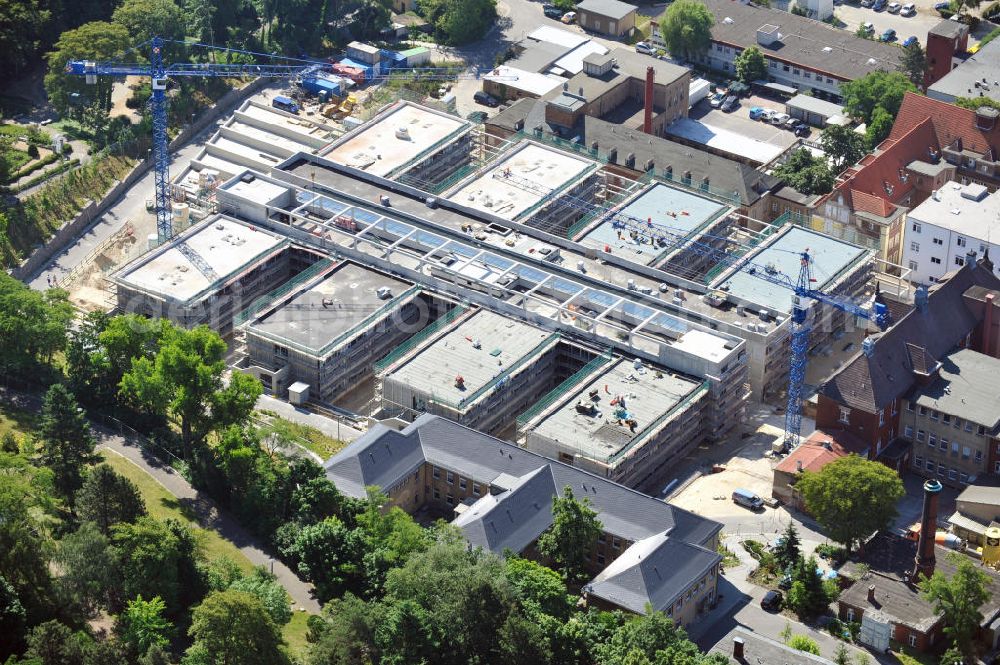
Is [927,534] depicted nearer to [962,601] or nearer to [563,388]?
[962,601]

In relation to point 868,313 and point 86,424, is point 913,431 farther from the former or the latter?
point 86,424

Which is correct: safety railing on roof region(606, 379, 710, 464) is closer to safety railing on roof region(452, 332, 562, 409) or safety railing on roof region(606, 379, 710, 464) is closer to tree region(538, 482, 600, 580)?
tree region(538, 482, 600, 580)

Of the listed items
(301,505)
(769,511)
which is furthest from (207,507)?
(769,511)

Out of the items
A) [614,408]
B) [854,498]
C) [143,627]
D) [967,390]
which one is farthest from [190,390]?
[967,390]

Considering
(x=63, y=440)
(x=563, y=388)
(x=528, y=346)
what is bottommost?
(x=563, y=388)

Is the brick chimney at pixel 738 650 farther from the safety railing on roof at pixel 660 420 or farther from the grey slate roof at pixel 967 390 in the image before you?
the grey slate roof at pixel 967 390
